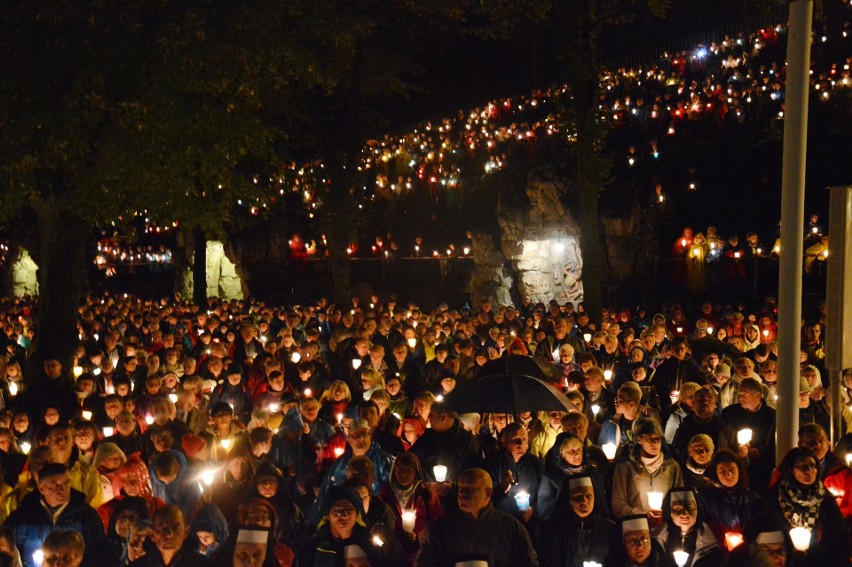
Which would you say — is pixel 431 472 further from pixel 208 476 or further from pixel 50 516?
pixel 50 516

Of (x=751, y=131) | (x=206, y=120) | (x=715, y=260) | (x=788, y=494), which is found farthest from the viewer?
(x=751, y=131)

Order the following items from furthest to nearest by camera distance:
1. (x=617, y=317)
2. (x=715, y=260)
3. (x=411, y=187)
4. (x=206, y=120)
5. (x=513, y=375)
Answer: (x=411, y=187), (x=715, y=260), (x=617, y=317), (x=206, y=120), (x=513, y=375)

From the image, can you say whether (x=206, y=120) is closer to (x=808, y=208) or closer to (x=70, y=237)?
(x=70, y=237)

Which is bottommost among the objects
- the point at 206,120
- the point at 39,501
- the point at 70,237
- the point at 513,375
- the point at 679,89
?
the point at 39,501

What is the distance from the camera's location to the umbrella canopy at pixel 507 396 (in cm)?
709

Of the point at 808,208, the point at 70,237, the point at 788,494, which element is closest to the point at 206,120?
the point at 70,237

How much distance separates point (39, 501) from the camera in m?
5.95

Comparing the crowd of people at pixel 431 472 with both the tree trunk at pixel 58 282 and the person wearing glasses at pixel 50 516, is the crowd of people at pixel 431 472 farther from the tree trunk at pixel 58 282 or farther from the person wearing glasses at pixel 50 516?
the tree trunk at pixel 58 282

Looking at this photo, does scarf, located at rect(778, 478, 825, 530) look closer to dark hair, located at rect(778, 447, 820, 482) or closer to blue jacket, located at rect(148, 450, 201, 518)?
dark hair, located at rect(778, 447, 820, 482)

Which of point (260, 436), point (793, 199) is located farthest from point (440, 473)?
point (793, 199)

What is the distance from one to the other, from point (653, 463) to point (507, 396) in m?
1.35

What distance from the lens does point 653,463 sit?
248 inches

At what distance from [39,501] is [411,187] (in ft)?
85.3

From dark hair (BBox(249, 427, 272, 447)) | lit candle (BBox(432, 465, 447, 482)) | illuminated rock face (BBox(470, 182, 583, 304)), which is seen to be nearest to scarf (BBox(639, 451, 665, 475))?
lit candle (BBox(432, 465, 447, 482))
